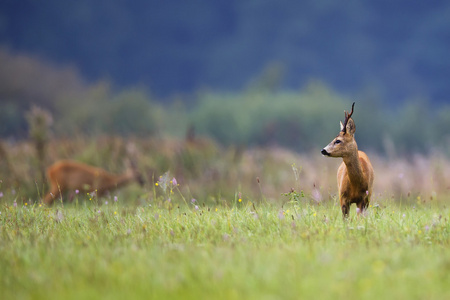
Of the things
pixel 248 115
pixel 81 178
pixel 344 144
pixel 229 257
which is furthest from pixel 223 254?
pixel 248 115

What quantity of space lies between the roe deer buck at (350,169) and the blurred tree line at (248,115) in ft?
104

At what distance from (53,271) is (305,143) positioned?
3721 centimetres

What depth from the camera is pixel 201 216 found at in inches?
275

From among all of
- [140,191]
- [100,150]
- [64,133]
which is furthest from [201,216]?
[64,133]

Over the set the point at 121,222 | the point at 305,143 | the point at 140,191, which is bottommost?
the point at 121,222

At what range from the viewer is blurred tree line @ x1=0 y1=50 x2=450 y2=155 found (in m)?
41.9

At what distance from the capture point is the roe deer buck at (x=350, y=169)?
6927 mm

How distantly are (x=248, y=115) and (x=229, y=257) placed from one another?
41.8 metres

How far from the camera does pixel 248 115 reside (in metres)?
46.4

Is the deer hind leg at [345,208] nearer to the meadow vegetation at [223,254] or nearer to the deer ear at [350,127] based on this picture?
the meadow vegetation at [223,254]

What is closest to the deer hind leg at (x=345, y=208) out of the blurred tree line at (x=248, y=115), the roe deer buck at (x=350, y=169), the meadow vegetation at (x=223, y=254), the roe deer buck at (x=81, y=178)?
the roe deer buck at (x=350, y=169)

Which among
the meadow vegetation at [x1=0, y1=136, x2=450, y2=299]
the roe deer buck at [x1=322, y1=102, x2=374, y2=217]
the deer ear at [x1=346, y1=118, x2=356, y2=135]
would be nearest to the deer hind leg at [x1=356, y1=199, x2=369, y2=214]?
the roe deer buck at [x1=322, y1=102, x2=374, y2=217]

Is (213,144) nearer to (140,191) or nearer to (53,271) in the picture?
(140,191)

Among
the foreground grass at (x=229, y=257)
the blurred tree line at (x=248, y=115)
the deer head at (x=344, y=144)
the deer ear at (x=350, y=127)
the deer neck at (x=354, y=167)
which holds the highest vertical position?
the blurred tree line at (x=248, y=115)
